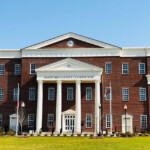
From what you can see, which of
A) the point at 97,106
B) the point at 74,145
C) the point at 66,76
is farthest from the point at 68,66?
the point at 74,145

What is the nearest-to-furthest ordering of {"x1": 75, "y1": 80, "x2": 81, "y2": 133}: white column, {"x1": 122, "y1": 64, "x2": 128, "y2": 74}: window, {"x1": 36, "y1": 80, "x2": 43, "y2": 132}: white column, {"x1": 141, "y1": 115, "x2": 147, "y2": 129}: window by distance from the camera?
{"x1": 75, "y1": 80, "x2": 81, "y2": 133}: white column
{"x1": 36, "y1": 80, "x2": 43, "y2": 132}: white column
{"x1": 141, "y1": 115, "x2": 147, "y2": 129}: window
{"x1": 122, "y1": 64, "x2": 128, "y2": 74}: window

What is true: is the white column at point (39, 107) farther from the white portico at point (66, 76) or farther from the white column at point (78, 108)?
the white column at point (78, 108)

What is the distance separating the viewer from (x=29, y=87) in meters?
49.4

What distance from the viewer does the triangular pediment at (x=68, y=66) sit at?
45844mm

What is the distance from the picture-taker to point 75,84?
48812 millimetres

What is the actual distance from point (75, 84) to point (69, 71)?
3.88 meters

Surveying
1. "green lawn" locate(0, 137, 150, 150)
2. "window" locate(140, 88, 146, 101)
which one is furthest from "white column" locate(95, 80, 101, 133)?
"green lawn" locate(0, 137, 150, 150)

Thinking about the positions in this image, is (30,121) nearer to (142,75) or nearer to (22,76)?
(22,76)

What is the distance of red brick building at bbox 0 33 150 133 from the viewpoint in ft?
152

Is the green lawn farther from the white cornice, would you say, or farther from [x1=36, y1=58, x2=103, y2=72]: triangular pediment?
the white cornice

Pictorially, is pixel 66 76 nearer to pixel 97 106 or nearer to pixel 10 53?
pixel 97 106

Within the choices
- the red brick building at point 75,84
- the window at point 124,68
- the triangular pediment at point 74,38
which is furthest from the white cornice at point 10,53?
the window at point 124,68

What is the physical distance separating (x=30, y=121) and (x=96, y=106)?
36.6 feet

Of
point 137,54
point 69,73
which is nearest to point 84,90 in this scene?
point 69,73
